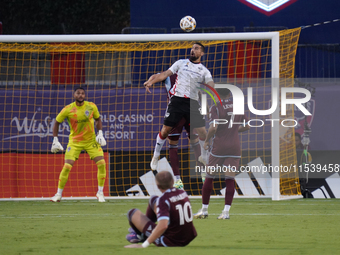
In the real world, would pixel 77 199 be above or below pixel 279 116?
below

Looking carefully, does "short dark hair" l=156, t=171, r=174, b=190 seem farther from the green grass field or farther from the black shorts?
the black shorts

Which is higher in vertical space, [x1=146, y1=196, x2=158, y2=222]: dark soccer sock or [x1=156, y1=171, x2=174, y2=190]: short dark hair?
[x1=156, y1=171, x2=174, y2=190]: short dark hair

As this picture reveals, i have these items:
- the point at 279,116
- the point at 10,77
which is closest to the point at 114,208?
the point at 279,116

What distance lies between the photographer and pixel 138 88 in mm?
10914

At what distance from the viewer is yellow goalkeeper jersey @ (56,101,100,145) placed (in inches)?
379

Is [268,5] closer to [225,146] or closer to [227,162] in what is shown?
[225,146]

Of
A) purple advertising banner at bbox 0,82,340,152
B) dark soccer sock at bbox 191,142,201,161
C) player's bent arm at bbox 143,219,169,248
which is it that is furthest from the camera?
purple advertising banner at bbox 0,82,340,152

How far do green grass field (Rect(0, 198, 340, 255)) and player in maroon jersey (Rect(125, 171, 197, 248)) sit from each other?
12cm

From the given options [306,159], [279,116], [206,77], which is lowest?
[306,159]

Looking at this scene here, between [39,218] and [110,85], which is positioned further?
[110,85]

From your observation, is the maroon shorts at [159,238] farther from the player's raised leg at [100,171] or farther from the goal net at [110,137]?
the goal net at [110,137]

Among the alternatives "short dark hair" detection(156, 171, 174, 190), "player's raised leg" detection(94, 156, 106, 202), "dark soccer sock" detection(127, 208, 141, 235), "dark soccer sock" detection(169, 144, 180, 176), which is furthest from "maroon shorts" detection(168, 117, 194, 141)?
"short dark hair" detection(156, 171, 174, 190)

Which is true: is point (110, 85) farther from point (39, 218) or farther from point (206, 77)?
point (39, 218)

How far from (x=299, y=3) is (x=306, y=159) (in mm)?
6339
